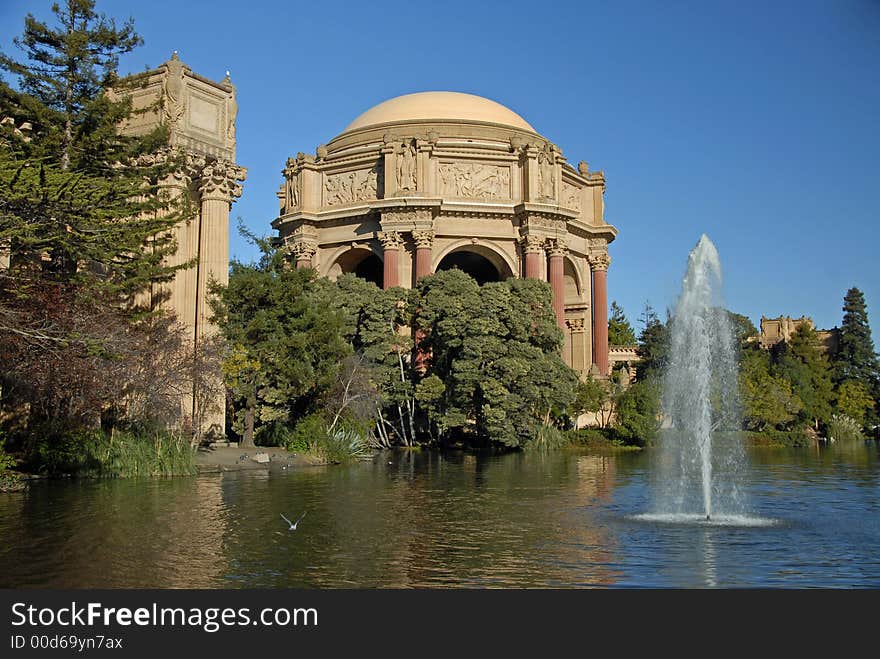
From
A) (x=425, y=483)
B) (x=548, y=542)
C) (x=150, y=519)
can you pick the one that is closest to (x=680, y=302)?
(x=425, y=483)

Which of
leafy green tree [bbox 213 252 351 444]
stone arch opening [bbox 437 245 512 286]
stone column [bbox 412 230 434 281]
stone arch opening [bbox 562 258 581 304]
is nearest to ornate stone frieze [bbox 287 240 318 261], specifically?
stone column [bbox 412 230 434 281]

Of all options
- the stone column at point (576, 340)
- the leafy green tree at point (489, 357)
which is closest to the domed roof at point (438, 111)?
the stone column at point (576, 340)

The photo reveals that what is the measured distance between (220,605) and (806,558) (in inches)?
245

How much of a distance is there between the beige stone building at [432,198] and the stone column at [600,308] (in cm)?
13

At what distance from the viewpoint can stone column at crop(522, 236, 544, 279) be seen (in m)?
44.6

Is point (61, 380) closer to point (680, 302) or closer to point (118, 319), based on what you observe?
point (118, 319)

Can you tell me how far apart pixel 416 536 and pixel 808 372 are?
42.9 m

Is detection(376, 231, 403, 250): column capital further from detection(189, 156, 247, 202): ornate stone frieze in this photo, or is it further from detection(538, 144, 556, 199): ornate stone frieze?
detection(189, 156, 247, 202): ornate stone frieze

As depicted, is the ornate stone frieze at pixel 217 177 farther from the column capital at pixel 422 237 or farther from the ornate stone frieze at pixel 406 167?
the ornate stone frieze at pixel 406 167

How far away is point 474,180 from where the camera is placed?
4528 cm

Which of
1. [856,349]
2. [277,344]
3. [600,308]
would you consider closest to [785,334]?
[856,349]

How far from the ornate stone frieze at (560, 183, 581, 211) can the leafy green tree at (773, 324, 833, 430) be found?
1406 cm

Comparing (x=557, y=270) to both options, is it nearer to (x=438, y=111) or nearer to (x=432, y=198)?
(x=432, y=198)

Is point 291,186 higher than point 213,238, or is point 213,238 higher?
point 291,186
